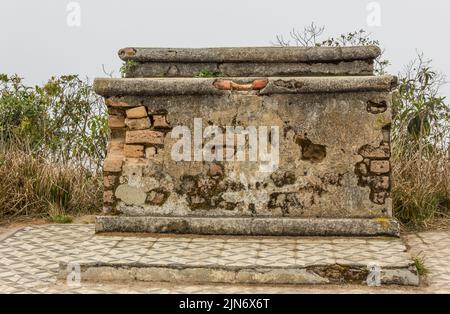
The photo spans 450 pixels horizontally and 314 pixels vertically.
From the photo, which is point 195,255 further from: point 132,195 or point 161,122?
point 161,122

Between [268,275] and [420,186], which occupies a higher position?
[420,186]

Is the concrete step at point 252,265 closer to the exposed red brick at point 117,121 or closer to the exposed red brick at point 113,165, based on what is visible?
the exposed red brick at point 113,165

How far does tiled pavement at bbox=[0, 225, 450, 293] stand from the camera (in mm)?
5547

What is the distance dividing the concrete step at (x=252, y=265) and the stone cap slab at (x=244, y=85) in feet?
5.10

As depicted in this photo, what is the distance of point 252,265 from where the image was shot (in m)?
5.66

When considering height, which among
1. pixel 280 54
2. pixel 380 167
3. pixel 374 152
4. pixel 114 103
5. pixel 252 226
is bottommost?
pixel 252 226

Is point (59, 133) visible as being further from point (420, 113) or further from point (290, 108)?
point (420, 113)

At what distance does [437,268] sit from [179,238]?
7.92 ft

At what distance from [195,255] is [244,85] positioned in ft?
5.98

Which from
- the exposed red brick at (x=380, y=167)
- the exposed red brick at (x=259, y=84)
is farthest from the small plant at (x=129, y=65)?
the exposed red brick at (x=380, y=167)

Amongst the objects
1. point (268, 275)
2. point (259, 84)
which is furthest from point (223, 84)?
point (268, 275)

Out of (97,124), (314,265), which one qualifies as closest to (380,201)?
(314,265)

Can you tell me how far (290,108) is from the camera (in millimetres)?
6805

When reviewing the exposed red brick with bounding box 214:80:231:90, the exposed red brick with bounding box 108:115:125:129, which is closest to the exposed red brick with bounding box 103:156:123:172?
the exposed red brick with bounding box 108:115:125:129
